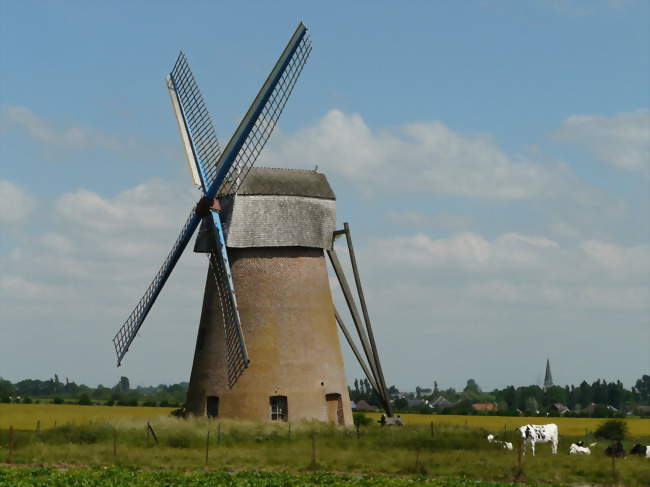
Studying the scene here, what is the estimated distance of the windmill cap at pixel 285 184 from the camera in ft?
122

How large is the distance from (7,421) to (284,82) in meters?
29.3

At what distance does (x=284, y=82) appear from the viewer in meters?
36.3

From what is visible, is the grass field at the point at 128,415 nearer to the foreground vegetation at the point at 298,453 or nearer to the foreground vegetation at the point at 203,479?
the foreground vegetation at the point at 298,453

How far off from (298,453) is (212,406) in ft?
22.8

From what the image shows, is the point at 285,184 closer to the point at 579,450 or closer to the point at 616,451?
the point at 579,450

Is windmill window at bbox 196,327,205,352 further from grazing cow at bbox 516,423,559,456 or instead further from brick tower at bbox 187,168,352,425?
grazing cow at bbox 516,423,559,456

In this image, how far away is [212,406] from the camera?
36969mm

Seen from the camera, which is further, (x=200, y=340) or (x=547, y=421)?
(x=547, y=421)

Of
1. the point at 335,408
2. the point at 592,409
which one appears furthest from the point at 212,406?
the point at 592,409

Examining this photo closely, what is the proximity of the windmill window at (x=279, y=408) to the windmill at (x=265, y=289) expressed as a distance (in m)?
0.03

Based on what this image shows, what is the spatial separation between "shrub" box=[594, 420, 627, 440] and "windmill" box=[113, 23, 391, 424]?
50.8 feet

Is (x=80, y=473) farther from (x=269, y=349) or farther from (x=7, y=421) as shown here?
(x=7, y=421)

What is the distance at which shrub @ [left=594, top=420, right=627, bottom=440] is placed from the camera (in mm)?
47531

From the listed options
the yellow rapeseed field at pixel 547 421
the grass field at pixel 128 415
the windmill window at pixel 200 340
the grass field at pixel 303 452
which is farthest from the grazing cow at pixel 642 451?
the yellow rapeseed field at pixel 547 421
